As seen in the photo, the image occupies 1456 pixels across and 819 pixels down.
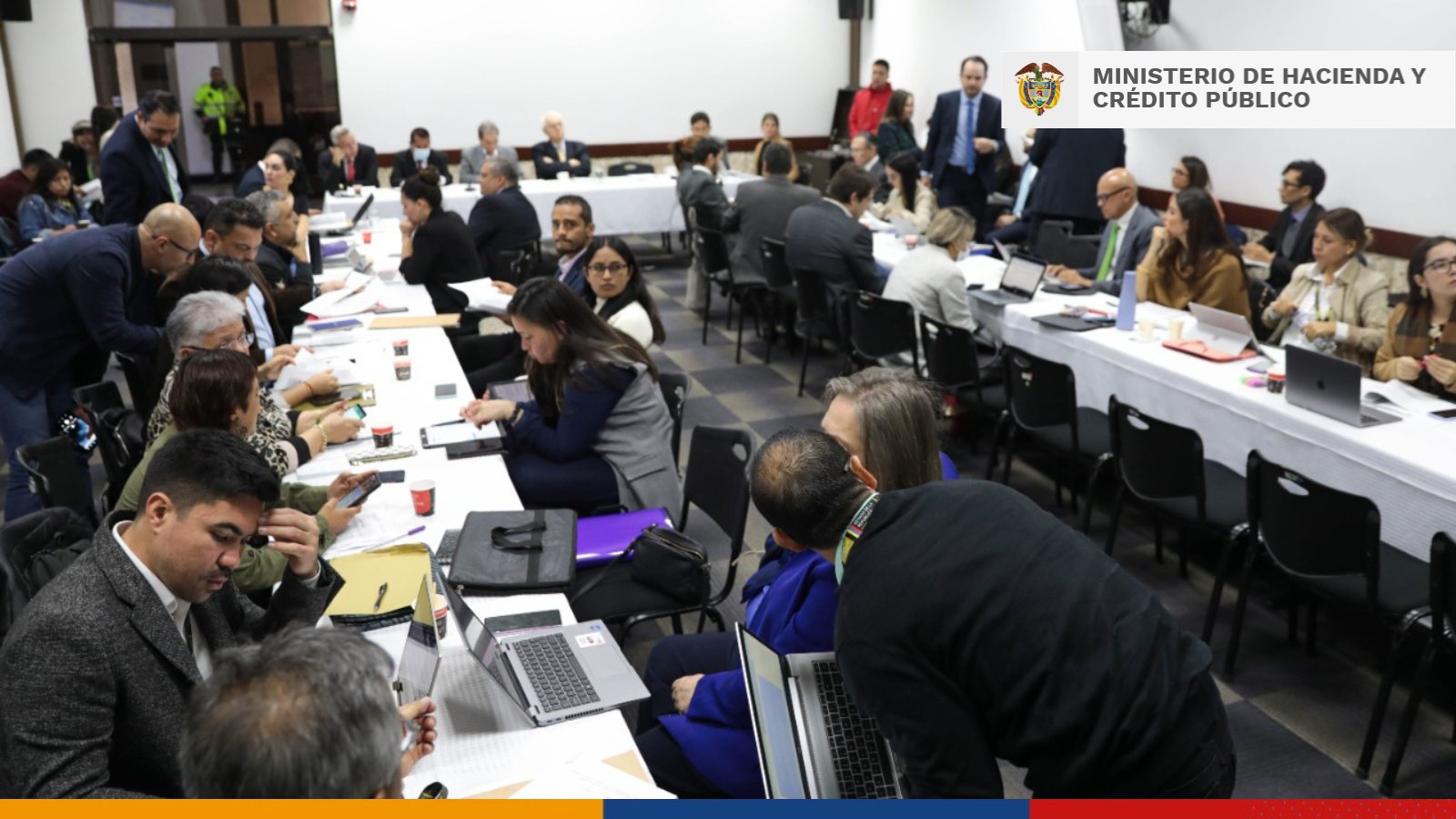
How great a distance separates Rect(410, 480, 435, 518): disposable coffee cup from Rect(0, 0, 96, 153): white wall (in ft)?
34.7

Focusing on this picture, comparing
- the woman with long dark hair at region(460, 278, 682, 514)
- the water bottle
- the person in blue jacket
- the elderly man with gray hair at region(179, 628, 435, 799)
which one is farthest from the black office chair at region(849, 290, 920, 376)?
the elderly man with gray hair at region(179, 628, 435, 799)

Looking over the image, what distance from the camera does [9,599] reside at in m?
2.38

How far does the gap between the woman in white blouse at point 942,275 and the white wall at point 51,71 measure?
983 centimetres

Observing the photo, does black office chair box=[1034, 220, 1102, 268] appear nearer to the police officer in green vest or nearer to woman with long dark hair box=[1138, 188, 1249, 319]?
woman with long dark hair box=[1138, 188, 1249, 319]

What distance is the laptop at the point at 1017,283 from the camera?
5488 mm

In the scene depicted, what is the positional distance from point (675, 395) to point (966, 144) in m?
6.51

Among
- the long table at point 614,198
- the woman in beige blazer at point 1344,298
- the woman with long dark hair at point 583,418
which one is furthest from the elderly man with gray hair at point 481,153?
the woman in beige blazer at point 1344,298

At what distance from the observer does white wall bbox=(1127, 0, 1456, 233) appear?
643cm

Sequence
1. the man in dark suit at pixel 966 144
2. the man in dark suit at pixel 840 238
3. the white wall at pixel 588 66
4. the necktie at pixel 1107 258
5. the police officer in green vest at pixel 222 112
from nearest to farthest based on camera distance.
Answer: the necktie at pixel 1107 258 → the man in dark suit at pixel 840 238 → the man in dark suit at pixel 966 144 → the white wall at pixel 588 66 → the police officer in green vest at pixel 222 112

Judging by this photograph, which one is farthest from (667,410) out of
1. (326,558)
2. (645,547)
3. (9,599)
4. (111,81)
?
→ (111,81)

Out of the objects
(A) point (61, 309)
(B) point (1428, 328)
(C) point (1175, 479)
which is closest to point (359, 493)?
(A) point (61, 309)

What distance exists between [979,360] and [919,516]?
386 cm

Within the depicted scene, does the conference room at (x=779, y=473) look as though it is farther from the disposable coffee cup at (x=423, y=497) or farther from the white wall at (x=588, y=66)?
the white wall at (x=588, y=66)

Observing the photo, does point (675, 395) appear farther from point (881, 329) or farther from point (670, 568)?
point (881, 329)
